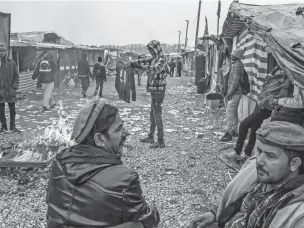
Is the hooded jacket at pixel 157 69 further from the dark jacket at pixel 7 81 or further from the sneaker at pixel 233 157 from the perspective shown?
the dark jacket at pixel 7 81

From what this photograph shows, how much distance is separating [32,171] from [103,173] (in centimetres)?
383

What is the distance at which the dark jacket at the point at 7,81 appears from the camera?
7297 millimetres

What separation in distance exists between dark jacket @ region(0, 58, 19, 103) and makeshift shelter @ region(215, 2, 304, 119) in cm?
518

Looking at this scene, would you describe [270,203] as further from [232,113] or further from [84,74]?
[84,74]

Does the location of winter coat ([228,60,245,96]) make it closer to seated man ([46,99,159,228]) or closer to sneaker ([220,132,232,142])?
sneaker ([220,132,232,142])

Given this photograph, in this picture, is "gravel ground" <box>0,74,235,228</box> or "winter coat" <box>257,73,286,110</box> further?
"winter coat" <box>257,73,286,110</box>

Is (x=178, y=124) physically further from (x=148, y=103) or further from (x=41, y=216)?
(x=41, y=216)

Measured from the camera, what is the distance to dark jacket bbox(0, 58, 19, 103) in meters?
7.30

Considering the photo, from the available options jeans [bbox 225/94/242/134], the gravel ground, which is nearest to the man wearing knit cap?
jeans [bbox 225/94/242/134]

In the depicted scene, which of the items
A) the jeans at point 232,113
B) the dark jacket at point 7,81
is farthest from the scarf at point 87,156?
the dark jacket at point 7,81

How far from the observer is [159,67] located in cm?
625

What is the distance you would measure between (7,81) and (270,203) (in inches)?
279

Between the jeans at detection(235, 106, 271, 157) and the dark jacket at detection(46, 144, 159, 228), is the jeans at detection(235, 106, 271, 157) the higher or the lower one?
the lower one

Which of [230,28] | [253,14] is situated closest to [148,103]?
[230,28]
